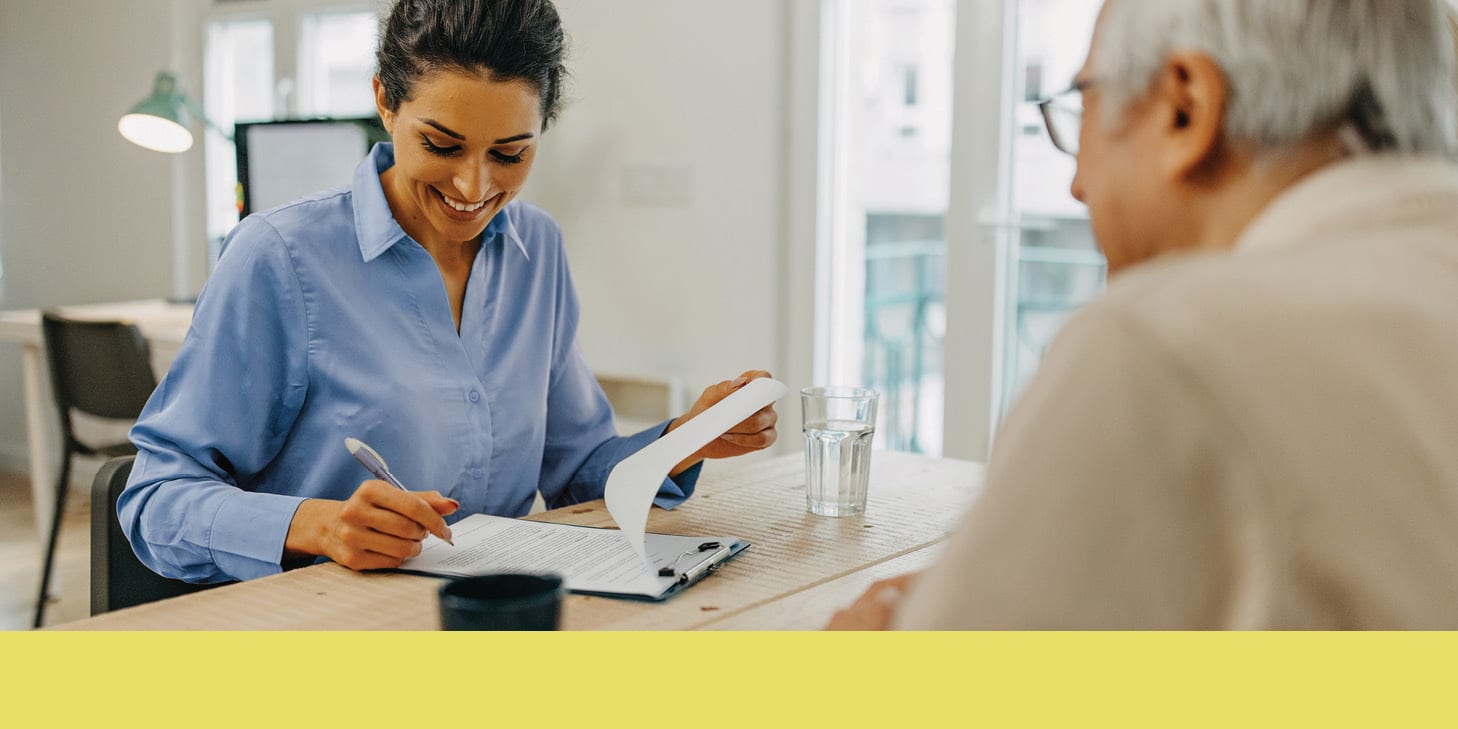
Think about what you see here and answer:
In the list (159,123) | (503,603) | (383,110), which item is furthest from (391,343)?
(159,123)

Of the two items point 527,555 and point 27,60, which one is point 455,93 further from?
point 27,60

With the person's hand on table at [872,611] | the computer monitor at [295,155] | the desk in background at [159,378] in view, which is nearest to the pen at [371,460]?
the person's hand on table at [872,611]

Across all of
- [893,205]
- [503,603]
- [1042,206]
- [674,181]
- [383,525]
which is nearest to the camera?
[503,603]

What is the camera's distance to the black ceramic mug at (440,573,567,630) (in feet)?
2.58

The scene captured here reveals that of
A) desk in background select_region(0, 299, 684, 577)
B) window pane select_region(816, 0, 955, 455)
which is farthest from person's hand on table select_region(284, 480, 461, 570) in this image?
desk in background select_region(0, 299, 684, 577)

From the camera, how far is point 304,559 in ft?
3.99

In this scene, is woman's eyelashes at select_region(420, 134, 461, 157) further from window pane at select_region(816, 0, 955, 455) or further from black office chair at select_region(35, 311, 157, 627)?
black office chair at select_region(35, 311, 157, 627)

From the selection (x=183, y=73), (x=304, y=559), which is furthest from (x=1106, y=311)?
(x=183, y=73)

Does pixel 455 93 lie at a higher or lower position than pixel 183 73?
lower

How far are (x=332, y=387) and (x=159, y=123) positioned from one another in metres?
2.58

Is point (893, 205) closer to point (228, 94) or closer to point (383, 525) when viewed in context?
point (383, 525)

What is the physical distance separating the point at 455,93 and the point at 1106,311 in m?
0.98

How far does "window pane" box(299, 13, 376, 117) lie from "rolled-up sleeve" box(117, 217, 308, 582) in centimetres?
299

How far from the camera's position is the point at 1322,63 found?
25.1 inches
